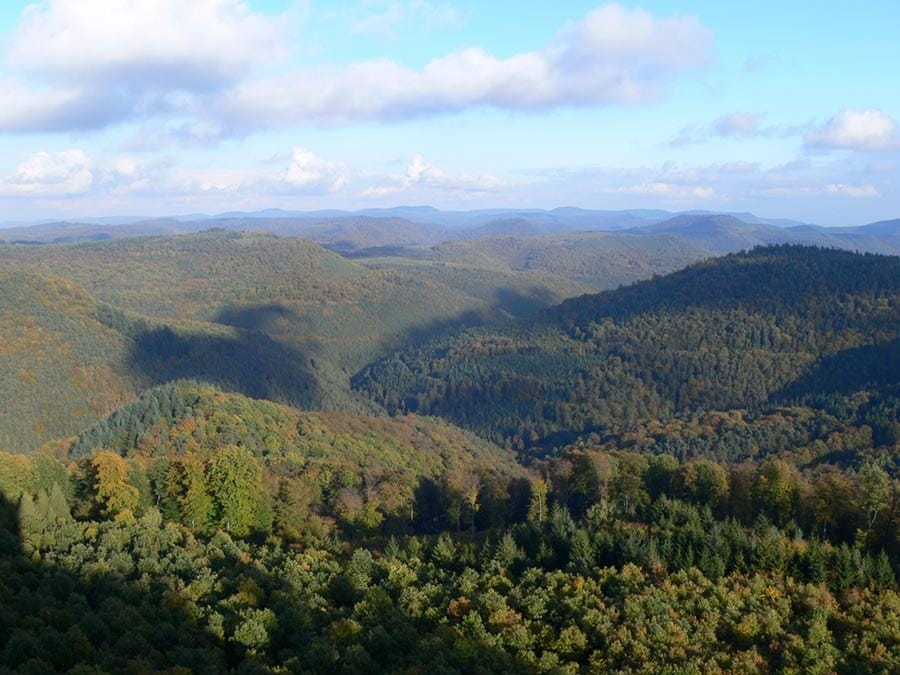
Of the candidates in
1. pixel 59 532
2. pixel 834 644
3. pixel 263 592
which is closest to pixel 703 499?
pixel 834 644

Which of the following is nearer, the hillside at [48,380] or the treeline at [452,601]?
the treeline at [452,601]

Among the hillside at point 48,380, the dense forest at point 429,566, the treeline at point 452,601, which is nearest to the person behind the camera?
the treeline at point 452,601

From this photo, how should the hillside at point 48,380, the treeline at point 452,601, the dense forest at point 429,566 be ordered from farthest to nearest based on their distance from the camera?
the hillside at point 48,380, the dense forest at point 429,566, the treeline at point 452,601

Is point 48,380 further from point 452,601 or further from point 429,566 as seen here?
point 452,601

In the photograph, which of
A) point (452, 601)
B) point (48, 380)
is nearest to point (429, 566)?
point (452, 601)

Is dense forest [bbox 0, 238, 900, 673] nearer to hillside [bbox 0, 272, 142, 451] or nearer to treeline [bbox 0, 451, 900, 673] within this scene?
treeline [bbox 0, 451, 900, 673]

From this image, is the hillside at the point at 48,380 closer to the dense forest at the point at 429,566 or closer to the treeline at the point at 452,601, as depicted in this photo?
the dense forest at the point at 429,566

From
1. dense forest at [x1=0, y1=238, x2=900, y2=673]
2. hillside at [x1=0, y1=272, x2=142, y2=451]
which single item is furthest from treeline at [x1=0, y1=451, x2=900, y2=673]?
hillside at [x1=0, y1=272, x2=142, y2=451]

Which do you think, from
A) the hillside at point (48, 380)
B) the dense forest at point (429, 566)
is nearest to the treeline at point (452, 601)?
the dense forest at point (429, 566)

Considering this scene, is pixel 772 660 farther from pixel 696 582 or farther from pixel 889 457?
pixel 889 457

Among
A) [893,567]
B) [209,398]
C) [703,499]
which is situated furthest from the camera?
[209,398]

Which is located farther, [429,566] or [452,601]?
[429,566]
